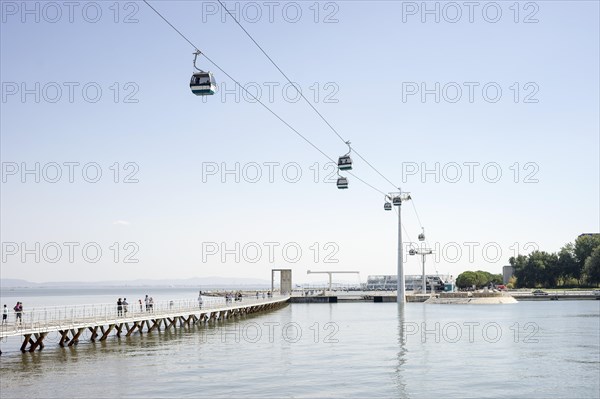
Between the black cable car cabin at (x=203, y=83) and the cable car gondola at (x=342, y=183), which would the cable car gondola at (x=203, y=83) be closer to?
the black cable car cabin at (x=203, y=83)

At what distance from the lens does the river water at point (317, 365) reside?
31.8 metres

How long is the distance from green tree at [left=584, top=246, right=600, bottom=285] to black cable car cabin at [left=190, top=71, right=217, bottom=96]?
157 m

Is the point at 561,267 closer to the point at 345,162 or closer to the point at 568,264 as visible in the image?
the point at 568,264

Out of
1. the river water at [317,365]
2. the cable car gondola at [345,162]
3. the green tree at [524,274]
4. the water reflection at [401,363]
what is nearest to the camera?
the river water at [317,365]

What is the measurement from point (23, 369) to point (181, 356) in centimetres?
1001

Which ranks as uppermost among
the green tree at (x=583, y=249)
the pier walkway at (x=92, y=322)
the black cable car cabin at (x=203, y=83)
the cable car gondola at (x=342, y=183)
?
the black cable car cabin at (x=203, y=83)

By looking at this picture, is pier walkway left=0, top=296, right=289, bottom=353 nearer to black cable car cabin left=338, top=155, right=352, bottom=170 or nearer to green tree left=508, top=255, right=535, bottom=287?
black cable car cabin left=338, top=155, right=352, bottom=170

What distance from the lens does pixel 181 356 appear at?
44250 mm

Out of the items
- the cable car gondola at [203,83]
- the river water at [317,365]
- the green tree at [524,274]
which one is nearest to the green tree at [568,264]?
the green tree at [524,274]

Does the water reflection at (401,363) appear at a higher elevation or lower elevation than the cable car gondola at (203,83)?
lower

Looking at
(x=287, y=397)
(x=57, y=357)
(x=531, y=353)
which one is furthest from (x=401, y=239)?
(x=287, y=397)

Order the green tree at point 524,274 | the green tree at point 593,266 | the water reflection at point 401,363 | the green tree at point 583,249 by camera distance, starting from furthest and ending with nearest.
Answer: the green tree at point 524,274 < the green tree at point 583,249 < the green tree at point 593,266 < the water reflection at point 401,363

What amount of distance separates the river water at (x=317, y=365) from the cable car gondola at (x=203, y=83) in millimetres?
13163

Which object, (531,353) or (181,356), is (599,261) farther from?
(181,356)
